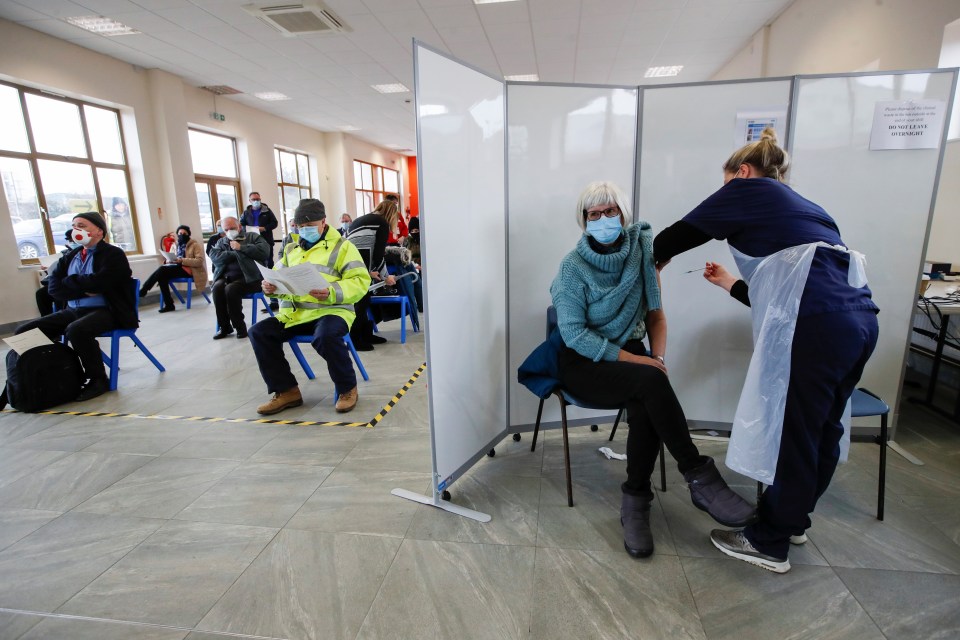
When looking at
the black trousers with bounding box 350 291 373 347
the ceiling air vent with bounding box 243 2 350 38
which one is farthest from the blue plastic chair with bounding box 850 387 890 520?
the ceiling air vent with bounding box 243 2 350 38

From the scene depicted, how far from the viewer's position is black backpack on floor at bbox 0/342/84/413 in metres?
2.95

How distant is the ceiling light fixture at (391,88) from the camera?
26.0 ft

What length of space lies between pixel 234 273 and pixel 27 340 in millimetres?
2060

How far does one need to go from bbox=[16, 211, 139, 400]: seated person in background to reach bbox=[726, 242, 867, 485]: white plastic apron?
3639mm

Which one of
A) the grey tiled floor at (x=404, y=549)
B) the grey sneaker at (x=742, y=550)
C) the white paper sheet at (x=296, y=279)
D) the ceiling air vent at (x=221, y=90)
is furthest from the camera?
the ceiling air vent at (x=221, y=90)

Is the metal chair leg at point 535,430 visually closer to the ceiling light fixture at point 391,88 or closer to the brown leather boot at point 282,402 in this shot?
the brown leather boot at point 282,402

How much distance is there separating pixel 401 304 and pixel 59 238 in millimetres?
4886

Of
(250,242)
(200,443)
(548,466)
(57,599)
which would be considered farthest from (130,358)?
(548,466)

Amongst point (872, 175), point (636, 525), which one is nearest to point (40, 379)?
point (636, 525)

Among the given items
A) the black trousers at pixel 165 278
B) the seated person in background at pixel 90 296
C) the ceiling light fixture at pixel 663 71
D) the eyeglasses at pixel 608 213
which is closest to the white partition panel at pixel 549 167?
the eyeglasses at pixel 608 213

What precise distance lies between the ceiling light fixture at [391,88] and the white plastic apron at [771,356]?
7.71 metres

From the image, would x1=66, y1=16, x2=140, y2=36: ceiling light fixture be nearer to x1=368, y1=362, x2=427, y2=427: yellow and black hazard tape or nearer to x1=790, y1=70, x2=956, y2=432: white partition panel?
x1=368, y1=362, x2=427, y2=427: yellow and black hazard tape

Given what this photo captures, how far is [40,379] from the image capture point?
118 inches

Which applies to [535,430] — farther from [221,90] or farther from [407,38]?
[221,90]
